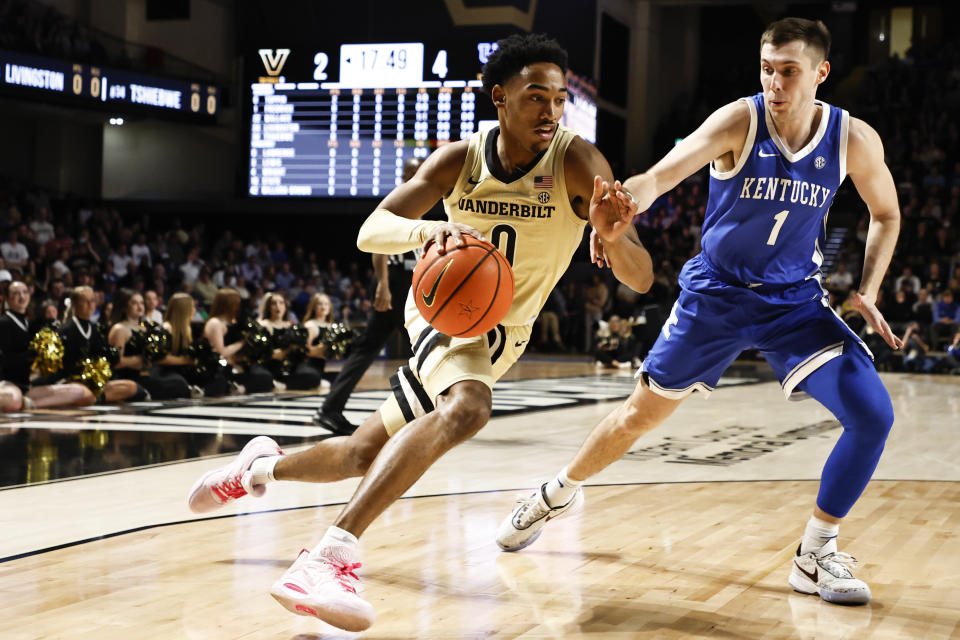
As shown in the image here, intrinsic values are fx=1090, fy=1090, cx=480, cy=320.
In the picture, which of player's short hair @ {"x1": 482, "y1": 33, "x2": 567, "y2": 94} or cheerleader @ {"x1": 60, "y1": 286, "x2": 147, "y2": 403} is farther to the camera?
cheerleader @ {"x1": 60, "y1": 286, "x2": 147, "y2": 403}

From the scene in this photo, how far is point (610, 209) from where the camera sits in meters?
2.87

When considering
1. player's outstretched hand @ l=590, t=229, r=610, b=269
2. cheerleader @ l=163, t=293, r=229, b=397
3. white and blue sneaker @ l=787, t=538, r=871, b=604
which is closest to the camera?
player's outstretched hand @ l=590, t=229, r=610, b=269

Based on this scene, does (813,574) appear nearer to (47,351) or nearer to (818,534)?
(818,534)

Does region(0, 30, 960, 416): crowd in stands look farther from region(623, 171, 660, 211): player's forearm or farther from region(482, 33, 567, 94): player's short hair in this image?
region(623, 171, 660, 211): player's forearm


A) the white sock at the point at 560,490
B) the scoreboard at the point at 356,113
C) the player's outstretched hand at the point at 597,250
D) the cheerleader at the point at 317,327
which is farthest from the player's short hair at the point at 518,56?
the scoreboard at the point at 356,113

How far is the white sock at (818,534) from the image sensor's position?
3.38 m

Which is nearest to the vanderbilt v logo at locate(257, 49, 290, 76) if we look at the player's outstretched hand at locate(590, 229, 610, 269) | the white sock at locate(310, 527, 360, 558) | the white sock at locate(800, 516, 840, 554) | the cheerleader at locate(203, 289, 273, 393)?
the cheerleader at locate(203, 289, 273, 393)

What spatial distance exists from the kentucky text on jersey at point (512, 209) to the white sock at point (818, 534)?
129cm

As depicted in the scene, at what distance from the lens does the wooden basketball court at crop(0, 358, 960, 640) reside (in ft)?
9.67

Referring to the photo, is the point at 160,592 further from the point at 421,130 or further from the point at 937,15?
the point at 937,15

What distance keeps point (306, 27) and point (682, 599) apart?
1646cm

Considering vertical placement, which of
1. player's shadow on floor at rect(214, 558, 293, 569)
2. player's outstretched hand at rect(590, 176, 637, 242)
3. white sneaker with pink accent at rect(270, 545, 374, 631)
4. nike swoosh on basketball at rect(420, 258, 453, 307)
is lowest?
player's shadow on floor at rect(214, 558, 293, 569)

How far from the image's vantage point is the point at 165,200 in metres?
21.9

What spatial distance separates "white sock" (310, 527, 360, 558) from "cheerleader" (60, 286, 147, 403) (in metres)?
6.08
